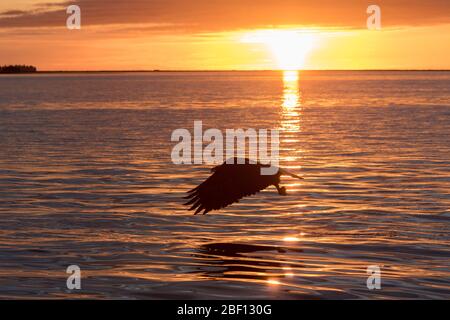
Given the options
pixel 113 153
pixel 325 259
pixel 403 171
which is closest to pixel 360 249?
pixel 325 259

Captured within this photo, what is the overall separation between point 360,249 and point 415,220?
3.43 meters

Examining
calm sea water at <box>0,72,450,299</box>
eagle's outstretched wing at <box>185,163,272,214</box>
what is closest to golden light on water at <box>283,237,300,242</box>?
calm sea water at <box>0,72,450,299</box>

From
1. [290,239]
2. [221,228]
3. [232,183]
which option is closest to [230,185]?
[232,183]

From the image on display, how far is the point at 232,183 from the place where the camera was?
614 inches

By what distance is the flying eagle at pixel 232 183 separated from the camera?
15.4 metres

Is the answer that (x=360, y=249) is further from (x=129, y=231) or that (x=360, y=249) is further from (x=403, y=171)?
(x=403, y=171)

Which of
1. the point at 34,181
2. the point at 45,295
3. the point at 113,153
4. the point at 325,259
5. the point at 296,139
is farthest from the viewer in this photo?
the point at 296,139

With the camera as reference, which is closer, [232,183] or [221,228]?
[232,183]

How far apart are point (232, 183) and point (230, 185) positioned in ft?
0.26

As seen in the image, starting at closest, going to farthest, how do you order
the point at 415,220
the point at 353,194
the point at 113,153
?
the point at 415,220 → the point at 353,194 → the point at 113,153

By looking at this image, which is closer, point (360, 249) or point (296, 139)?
point (360, 249)

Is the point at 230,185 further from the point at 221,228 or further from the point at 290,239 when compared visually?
the point at 221,228

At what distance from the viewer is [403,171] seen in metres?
27.5
